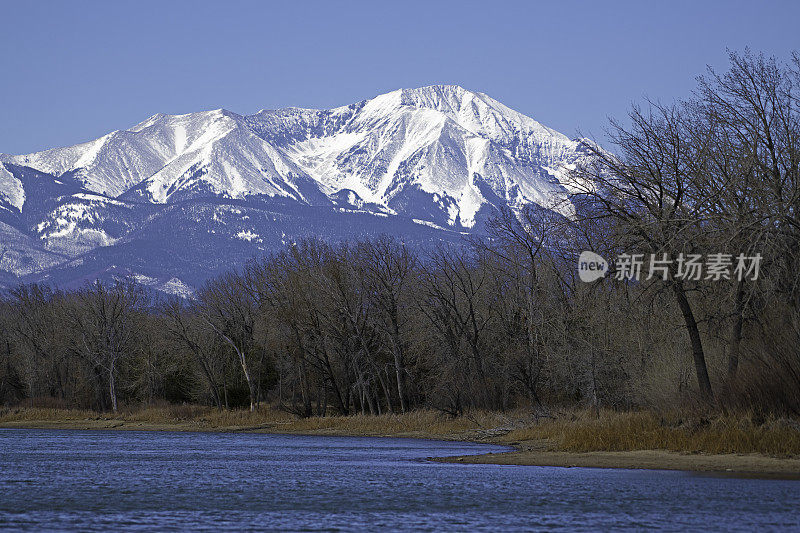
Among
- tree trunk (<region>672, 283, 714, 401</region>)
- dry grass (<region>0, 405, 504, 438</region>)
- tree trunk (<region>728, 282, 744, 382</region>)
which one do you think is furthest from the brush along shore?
tree trunk (<region>728, 282, 744, 382</region>)

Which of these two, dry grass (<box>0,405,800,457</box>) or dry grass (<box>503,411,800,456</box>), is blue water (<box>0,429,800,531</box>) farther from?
dry grass (<box>0,405,800,457</box>)

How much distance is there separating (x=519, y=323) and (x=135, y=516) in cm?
4538

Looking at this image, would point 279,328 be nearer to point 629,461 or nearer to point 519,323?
point 519,323

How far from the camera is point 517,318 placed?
66.8 meters

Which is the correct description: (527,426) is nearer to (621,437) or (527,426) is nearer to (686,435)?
(621,437)

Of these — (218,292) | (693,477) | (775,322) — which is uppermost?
(218,292)

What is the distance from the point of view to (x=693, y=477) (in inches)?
1142

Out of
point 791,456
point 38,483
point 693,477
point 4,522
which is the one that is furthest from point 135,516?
point 791,456

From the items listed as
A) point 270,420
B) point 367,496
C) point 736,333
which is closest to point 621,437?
point 736,333

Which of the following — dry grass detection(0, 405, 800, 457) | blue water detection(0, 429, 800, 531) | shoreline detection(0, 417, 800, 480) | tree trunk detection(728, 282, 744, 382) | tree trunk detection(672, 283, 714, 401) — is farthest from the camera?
tree trunk detection(672, 283, 714, 401)

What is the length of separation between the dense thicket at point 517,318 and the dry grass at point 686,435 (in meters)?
0.91

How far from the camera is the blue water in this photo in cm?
2206

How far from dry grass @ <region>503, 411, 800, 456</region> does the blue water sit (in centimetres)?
298

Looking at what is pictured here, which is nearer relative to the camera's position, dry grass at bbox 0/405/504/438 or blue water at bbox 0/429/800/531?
blue water at bbox 0/429/800/531
